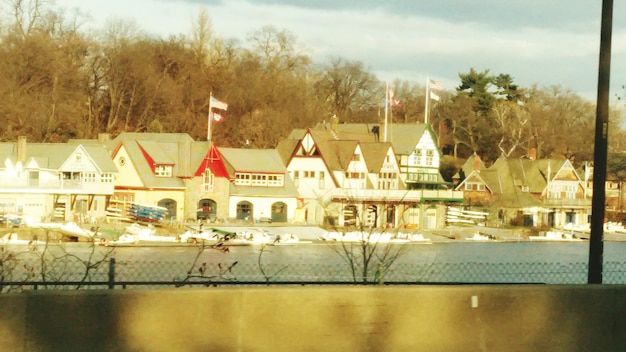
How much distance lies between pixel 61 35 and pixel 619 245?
2037 inches

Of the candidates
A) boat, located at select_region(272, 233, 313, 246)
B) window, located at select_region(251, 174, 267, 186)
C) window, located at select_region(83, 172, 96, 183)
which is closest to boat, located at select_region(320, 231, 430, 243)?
boat, located at select_region(272, 233, 313, 246)

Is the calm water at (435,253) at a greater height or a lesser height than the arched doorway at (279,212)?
lesser

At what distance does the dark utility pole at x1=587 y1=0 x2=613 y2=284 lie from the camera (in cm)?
1092

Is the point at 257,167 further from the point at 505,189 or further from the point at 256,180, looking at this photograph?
the point at 505,189

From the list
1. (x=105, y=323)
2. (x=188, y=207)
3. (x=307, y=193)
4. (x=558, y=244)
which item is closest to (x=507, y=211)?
(x=558, y=244)

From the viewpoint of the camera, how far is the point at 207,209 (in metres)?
63.7

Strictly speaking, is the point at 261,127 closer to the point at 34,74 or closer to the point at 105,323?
the point at 34,74

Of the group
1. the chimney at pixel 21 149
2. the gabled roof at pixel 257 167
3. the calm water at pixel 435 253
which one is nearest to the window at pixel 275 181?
the gabled roof at pixel 257 167

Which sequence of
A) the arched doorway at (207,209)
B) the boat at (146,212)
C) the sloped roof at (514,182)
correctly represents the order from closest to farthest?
the boat at (146,212)
the arched doorway at (207,209)
the sloped roof at (514,182)

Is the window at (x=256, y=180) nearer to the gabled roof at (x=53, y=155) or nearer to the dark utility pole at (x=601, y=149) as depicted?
the gabled roof at (x=53, y=155)

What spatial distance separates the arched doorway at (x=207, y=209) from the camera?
205ft

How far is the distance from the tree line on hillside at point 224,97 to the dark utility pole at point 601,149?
61196mm

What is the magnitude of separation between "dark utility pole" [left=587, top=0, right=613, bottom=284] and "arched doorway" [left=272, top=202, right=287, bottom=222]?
5444 cm

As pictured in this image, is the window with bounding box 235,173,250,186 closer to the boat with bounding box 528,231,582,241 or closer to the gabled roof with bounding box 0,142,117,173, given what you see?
the gabled roof with bounding box 0,142,117,173
